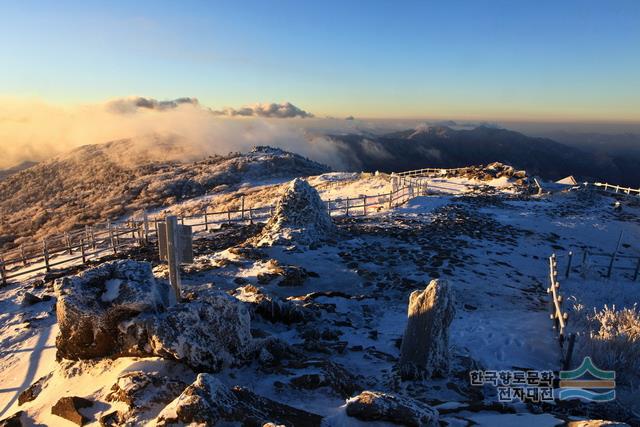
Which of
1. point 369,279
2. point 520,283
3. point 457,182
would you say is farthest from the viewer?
point 457,182

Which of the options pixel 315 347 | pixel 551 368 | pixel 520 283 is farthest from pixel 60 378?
pixel 520 283

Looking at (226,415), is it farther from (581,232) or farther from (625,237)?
(625,237)

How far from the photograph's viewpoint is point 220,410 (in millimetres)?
4047

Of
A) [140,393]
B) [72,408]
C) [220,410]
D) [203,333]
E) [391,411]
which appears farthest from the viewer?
[203,333]

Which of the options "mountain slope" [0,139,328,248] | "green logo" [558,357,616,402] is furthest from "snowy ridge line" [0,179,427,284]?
"mountain slope" [0,139,328,248]

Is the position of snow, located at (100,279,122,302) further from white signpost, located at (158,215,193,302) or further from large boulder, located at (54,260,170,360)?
white signpost, located at (158,215,193,302)

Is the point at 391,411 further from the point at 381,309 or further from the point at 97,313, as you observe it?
the point at 381,309

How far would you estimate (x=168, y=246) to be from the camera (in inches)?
298

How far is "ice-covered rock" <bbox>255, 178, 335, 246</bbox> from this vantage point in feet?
49.8

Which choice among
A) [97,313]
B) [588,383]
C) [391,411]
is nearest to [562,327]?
[588,383]

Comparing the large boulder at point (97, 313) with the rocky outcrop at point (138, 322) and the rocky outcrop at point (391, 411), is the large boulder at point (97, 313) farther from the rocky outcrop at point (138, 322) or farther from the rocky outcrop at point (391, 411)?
the rocky outcrop at point (391, 411)

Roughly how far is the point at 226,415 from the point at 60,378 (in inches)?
132

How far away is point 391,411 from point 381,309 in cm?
579

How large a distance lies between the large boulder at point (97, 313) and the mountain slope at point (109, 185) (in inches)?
1603
